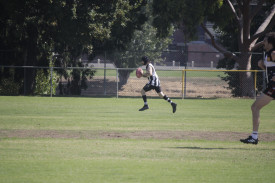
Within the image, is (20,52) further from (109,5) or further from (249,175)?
(249,175)

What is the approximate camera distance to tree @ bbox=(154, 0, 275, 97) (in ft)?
84.7

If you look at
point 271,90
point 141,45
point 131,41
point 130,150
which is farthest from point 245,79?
point 130,150

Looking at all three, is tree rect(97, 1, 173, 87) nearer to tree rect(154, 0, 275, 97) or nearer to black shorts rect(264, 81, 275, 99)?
tree rect(154, 0, 275, 97)

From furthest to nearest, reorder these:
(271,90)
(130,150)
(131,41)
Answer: (131,41)
(271,90)
(130,150)

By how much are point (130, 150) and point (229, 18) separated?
21.0 meters

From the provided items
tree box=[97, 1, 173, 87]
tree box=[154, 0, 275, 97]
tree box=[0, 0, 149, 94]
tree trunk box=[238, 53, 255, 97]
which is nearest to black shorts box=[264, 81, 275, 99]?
tree box=[154, 0, 275, 97]

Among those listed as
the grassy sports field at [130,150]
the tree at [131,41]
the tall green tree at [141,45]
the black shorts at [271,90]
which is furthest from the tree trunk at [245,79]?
the black shorts at [271,90]

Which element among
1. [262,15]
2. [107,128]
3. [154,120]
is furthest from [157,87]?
[262,15]

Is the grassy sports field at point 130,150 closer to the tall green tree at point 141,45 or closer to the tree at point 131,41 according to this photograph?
the tree at point 131,41

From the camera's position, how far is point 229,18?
1116 inches

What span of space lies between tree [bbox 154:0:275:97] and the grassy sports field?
11.4m

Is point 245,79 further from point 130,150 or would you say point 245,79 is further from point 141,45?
point 130,150

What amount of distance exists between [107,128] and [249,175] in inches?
253

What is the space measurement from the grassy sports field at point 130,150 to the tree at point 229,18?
11409 mm
